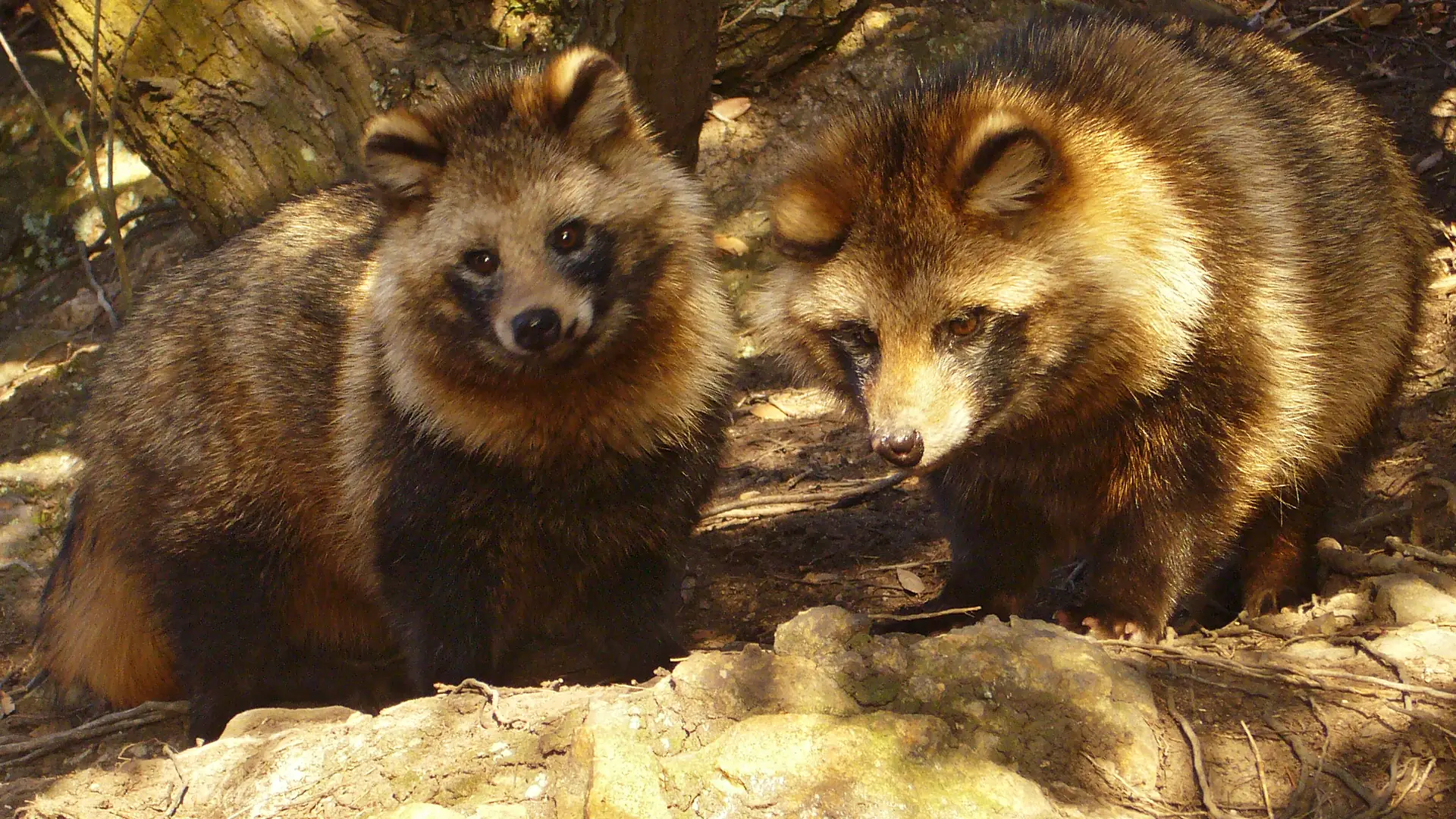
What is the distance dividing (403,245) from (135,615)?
1.87 m

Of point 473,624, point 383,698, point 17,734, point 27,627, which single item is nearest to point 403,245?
point 473,624

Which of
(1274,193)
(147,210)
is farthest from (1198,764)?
(147,210)

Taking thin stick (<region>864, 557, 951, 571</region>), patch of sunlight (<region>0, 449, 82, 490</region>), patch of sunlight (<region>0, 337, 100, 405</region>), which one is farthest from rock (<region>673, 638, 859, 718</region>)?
patch of sunlight (<region>0, 337, 100, 405</region>)

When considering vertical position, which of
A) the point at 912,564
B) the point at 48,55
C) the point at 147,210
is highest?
the point at 48,55

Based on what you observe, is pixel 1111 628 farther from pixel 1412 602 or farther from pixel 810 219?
pixel 810 219

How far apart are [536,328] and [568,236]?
43 centimetres

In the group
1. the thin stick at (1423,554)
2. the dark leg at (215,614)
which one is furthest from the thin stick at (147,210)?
the thin stick at (1423,554)

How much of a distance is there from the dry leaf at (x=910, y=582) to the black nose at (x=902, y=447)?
1.76 metres

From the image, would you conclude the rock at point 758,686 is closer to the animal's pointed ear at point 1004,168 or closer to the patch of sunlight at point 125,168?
the animal's pointed ear at point 1004,168

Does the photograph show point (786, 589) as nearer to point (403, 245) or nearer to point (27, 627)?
point (403, 245)

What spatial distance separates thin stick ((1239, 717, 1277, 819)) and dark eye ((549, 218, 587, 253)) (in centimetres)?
233

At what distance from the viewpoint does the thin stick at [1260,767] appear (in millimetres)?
2652

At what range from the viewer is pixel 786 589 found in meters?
4.96

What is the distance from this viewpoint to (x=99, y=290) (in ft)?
24.1
